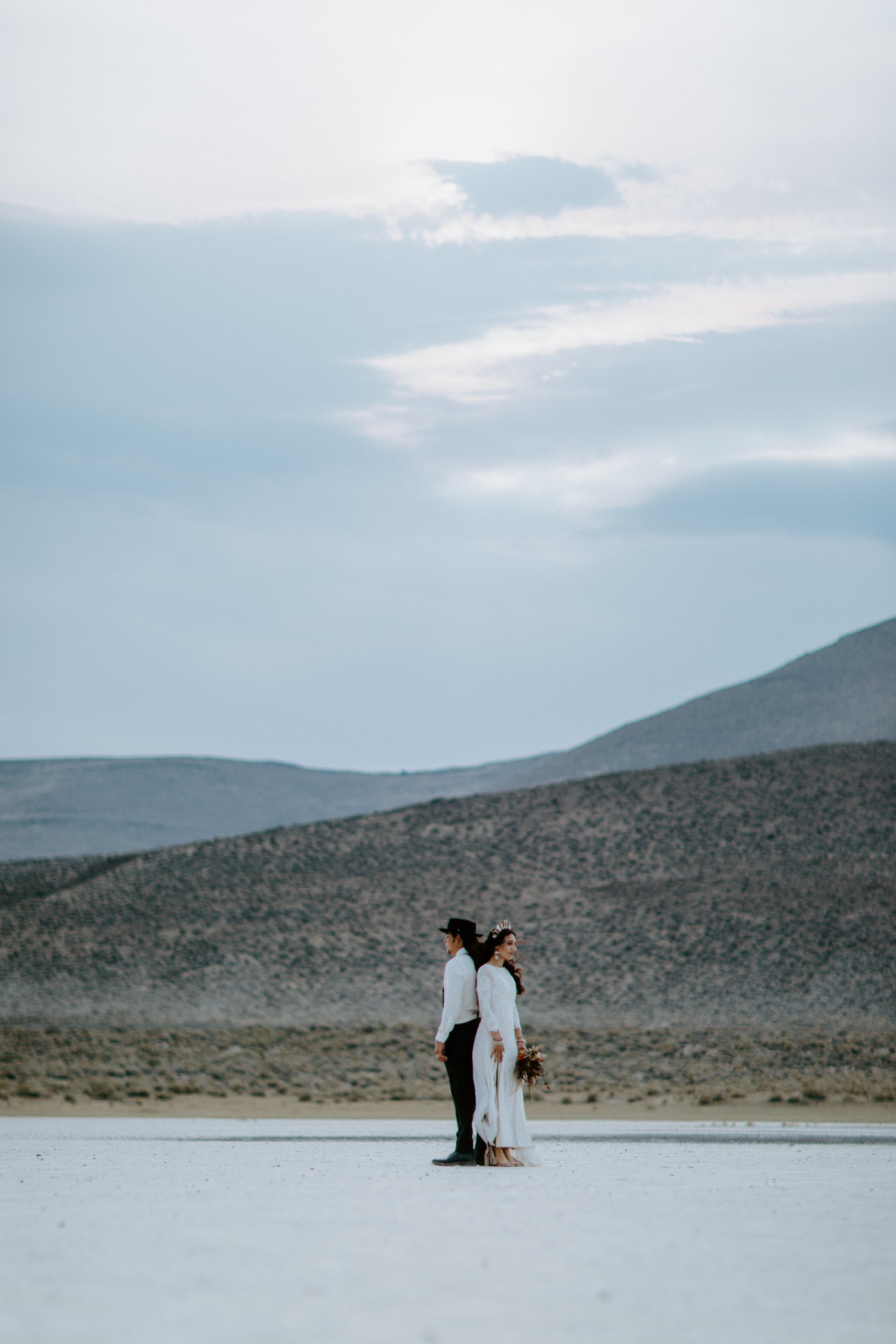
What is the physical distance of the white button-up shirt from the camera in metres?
12.7

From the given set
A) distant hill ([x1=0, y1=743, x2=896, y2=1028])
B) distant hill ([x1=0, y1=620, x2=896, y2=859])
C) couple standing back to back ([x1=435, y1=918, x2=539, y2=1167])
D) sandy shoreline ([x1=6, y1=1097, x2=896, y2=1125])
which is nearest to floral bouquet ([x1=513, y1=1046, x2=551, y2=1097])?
couple standing back to back ([x1=435, y1=918, x2=539, y2=1167])

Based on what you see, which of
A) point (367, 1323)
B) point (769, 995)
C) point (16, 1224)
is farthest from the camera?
point (769, 995)

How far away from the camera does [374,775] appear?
560 ft

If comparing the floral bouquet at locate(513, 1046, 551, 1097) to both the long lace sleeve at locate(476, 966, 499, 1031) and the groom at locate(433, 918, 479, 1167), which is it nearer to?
the long lace sleeve at locate(476, 966, 499, 1031)

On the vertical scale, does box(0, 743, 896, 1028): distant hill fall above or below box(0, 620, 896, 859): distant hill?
below

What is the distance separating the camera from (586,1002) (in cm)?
5250

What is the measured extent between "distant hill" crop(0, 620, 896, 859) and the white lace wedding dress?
338 ft

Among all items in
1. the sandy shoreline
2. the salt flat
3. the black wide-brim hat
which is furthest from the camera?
the sandy shoreline

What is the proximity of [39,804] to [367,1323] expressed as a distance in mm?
148529

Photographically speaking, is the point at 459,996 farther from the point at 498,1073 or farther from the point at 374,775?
the point at 374,775

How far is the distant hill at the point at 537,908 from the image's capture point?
173 ft

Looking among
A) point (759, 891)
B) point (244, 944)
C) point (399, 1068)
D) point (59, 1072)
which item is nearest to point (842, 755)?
point (759, 891)

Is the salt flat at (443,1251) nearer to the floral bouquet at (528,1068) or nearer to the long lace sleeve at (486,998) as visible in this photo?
the floral bouquet at (528,1068)

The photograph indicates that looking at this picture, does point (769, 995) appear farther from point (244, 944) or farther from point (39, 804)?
point (39, 804)
